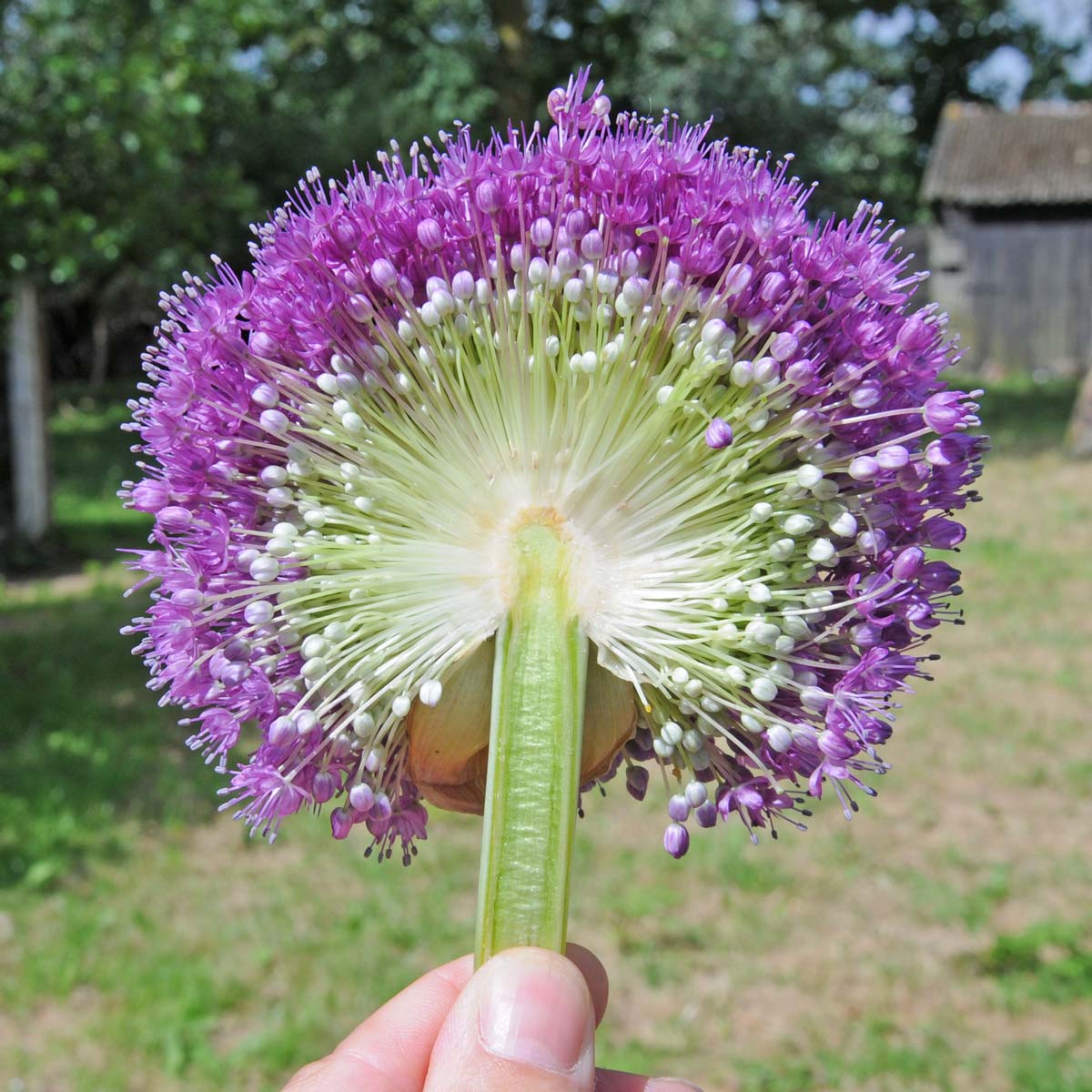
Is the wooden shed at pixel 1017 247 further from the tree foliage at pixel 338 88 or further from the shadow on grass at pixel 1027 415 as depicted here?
the tree foliage at pixel 338 88

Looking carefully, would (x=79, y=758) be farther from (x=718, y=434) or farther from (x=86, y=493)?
(x=86, y=493)

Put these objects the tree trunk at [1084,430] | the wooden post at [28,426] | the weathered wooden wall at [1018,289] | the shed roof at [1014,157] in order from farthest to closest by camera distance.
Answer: the weathered wooden wall at [1018,289] → the shed roof at [1014,157] → the tree trunk at [1084,430] → the wooden post at [28,426]

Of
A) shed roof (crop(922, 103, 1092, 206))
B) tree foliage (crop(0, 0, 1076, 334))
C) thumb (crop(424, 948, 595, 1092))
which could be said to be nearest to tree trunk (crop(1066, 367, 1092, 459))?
tree foliage (crop(0, 0, 1076, 334))

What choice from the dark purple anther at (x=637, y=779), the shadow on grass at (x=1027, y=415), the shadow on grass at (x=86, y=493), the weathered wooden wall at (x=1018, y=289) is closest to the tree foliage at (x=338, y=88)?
the dark purple anther at (x=637, y=779)

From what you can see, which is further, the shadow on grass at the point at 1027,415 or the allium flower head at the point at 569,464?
the shadow on grass at the point at 1027,415

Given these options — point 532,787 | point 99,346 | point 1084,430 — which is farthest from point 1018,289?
point 532,787

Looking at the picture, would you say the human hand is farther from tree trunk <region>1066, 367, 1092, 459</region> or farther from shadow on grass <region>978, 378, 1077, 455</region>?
tree trunk <region>1066, 367, 1092, 459</region>

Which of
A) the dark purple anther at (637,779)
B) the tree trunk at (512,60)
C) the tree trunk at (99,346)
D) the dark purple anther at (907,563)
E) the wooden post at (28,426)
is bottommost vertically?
the dark purple anther at (637,779)
